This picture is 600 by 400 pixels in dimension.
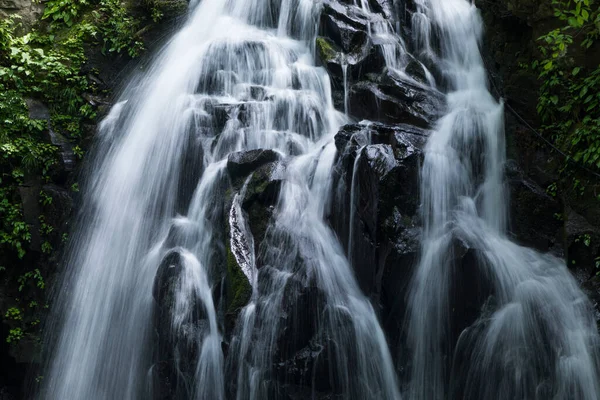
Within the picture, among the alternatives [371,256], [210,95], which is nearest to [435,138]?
[371,256]

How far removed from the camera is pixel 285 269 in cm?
604

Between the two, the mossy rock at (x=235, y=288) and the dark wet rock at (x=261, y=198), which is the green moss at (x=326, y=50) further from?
the mossy rock at (x=235, y=288)

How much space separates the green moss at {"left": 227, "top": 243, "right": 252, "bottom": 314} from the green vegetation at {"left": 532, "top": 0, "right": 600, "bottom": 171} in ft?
15.6

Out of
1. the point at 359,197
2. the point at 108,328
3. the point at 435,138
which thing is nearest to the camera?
the point at 359,197

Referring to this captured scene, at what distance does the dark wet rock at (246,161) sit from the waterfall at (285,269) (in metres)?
0.08

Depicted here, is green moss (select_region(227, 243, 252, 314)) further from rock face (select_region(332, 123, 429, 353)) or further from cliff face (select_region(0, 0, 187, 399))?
cliff face (select_region(0, 0, 187, 399))

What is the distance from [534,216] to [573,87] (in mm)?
1914

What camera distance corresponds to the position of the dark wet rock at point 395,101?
317 inches

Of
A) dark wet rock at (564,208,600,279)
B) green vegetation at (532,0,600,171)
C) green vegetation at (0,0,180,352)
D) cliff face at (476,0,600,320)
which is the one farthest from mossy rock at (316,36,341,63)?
dark wet rock at (564,208,600,279)

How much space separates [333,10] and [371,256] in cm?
620

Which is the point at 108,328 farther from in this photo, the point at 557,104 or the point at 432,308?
the point at 557,104

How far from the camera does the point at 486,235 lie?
663cm

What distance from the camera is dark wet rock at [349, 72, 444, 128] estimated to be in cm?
805

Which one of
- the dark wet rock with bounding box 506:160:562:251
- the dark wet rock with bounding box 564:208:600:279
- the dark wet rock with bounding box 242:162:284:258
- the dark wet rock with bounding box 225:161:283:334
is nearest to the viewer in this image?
the dark wet rock with bounding box 225:161:283:334
